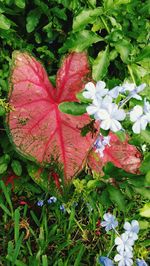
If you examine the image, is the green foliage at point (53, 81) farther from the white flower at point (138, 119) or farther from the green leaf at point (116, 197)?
the white flower at point (138, 119)

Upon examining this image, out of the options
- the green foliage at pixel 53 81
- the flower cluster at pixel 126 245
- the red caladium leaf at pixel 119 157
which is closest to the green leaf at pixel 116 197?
the flower cluster at pixel 126 245

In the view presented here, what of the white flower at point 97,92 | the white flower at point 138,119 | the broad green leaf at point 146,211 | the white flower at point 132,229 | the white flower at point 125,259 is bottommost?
the white flower at point 125,259

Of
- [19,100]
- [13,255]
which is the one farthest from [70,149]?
[13,255]

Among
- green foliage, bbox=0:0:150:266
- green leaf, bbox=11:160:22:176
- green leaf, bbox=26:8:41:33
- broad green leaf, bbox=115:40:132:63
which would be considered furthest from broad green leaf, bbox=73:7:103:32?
green leaf, bbox=11:160:22:176

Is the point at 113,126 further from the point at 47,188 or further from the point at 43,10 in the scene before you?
the point at 43,10

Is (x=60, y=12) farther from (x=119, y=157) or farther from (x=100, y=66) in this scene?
(x=119, y=157)

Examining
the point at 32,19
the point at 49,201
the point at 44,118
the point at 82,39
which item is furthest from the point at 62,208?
the point at 32,19
